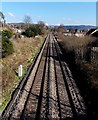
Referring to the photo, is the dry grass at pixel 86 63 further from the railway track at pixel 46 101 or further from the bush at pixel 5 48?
the bush at pixel 5 48

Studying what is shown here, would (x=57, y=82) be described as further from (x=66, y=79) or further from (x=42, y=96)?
(x=42, y=96)

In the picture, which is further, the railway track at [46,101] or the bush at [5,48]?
the bush at [5,48]

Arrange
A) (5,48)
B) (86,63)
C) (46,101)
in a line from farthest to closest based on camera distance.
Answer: (5,48) → (86,63) → (46,101)

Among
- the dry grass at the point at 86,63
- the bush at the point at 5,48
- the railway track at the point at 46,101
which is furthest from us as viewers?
the bush at the point at 5,48

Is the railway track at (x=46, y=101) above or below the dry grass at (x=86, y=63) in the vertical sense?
Answer: below

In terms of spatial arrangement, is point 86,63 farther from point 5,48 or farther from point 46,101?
point 46,101

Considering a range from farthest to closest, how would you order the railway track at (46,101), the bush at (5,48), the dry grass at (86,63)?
the bush at (5,48) → the dry grass at (86,63) → the railway track at (46,101)

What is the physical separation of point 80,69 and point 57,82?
4.23 metres

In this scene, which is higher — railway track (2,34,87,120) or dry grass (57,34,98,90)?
dry grass (57,34,98,90)

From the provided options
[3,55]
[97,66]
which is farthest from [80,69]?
[3,55]

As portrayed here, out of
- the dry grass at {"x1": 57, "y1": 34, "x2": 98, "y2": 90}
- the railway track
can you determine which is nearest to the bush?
the dry grass at {"x1": 57, "y1": 34, "x2": 98, "y2": 90}

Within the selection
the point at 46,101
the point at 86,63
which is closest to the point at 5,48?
the point at 86,63

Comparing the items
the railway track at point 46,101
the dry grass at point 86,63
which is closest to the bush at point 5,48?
the dry grass at point 86,63

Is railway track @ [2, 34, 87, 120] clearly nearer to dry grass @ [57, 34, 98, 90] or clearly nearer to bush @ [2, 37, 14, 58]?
dry grass @ [57, 34, 98, 90]
